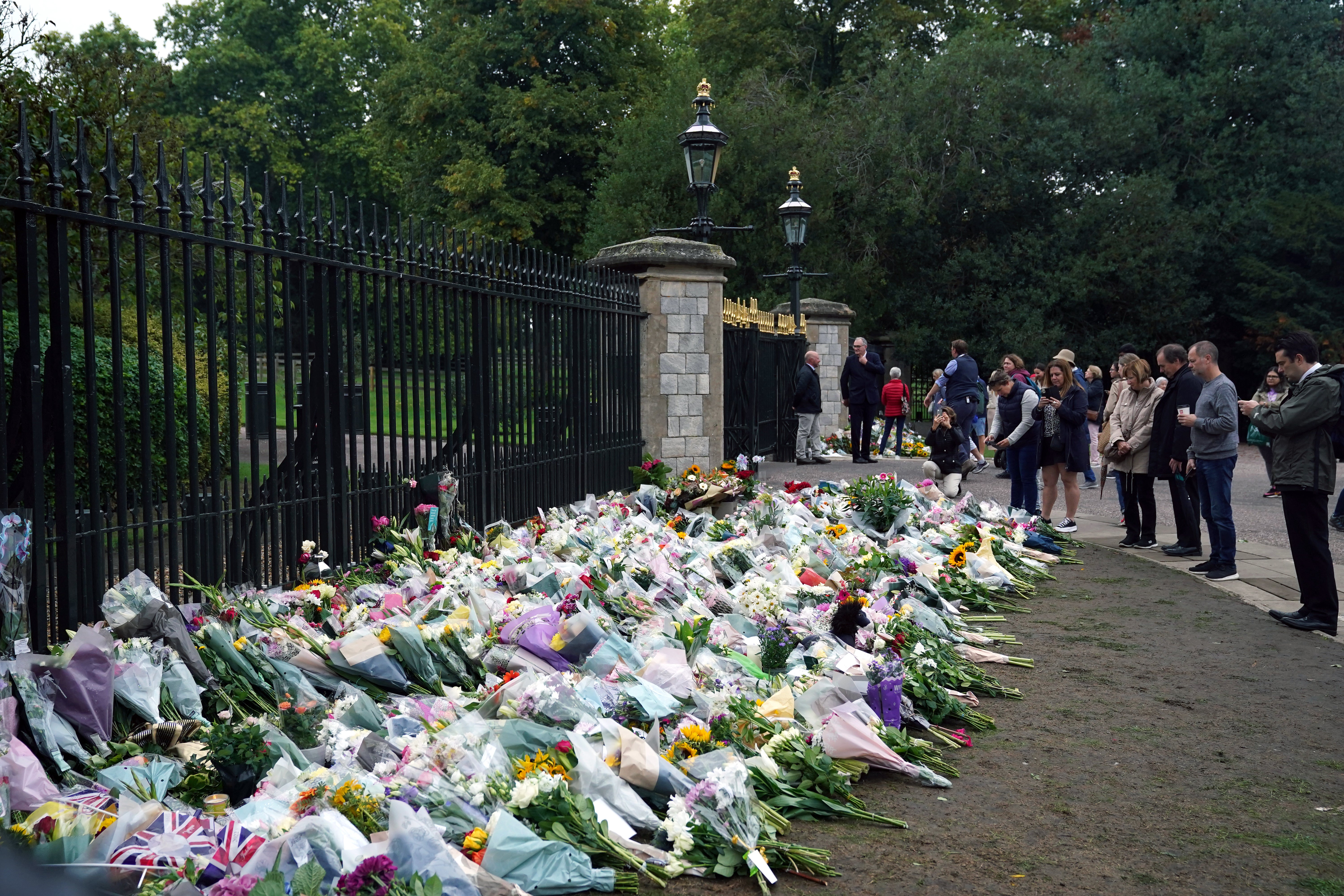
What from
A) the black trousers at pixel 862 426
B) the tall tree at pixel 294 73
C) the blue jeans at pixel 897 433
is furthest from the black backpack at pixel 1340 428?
the tall tree at pixel 294 73

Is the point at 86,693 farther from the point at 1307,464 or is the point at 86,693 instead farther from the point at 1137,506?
the point at 1137,506

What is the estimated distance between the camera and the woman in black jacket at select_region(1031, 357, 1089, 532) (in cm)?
1017

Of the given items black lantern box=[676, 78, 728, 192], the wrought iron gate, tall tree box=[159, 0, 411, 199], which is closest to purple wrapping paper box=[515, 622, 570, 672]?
the wrought iron gate

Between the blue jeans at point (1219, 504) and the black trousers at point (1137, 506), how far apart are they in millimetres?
1122

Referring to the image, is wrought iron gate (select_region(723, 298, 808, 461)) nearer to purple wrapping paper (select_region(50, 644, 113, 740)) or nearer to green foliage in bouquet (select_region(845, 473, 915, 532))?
green foliage in bouquet (select_region(845, 473, 915, 532))

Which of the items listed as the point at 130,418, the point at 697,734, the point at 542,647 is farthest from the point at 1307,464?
the point at 130,418

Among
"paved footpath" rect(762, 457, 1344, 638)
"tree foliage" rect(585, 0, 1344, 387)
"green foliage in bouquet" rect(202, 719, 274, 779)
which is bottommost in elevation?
"paved footpath" rect(762, 457, 1344, 638)

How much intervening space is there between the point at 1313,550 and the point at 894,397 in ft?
39.6

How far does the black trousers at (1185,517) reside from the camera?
30.7ft

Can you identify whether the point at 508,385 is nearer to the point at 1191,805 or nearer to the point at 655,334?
the point at 655,334

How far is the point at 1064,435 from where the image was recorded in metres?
10.2

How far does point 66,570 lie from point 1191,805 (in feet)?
13.6

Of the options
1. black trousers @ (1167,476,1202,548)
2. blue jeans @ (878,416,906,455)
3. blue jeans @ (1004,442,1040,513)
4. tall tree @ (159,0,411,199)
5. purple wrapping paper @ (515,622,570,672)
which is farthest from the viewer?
tall tree @ (159,0,411,199)

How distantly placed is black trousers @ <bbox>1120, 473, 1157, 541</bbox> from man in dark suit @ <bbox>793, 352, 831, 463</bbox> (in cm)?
644
